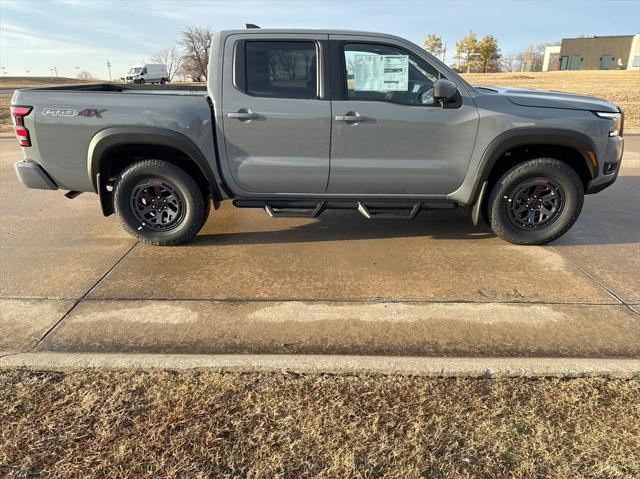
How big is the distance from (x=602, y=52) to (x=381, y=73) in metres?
102

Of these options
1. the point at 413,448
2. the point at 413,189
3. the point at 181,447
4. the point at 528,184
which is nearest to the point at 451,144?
the point at 413,189

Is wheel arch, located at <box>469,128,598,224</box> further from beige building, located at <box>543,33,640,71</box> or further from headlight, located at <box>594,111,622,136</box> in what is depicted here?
beige building, located at <box>543,33,640,71</box>

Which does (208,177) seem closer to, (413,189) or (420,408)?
(413,189)

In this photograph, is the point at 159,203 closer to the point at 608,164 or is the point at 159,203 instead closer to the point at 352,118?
the point at 352,118

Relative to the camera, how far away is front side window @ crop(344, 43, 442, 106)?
4250mm

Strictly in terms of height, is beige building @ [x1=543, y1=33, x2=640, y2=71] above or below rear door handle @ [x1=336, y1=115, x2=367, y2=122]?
above

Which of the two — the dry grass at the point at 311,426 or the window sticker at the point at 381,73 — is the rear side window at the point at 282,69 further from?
the dry grass at the point at 311,426

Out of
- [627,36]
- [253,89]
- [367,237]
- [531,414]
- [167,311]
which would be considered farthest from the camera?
[627,36]

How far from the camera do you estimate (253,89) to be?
4254 millimetres

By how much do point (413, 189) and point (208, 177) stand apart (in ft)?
6.33

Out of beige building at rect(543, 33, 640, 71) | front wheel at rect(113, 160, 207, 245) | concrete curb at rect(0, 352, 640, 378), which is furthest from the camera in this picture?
beige building at rect(543, 33, 640, 71)

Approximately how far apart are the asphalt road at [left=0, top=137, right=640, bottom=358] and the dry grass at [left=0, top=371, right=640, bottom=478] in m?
0.37

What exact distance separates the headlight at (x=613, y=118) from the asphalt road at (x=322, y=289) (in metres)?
1.14

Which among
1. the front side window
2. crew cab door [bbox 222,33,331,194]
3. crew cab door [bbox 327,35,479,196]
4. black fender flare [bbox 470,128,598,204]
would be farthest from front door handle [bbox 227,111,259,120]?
black fender flare [bbox 470,128,598,204]
